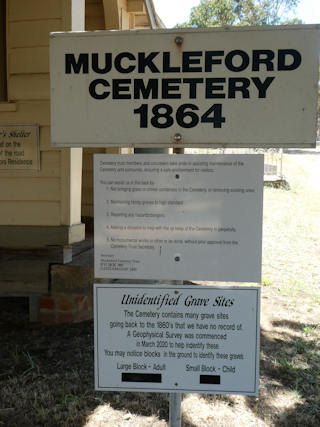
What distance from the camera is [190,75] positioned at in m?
2.07

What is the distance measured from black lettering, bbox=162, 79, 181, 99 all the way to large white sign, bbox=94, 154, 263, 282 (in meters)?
0.28

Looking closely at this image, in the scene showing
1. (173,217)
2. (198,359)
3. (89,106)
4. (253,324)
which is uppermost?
(89,106)

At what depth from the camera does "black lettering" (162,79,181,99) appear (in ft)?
6.82

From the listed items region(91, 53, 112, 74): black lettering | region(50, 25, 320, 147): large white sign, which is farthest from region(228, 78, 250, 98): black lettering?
region(91, 53, 112, 74): black lettering

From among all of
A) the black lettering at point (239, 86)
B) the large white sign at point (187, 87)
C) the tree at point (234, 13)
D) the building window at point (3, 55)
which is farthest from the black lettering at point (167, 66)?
the tree at point (234, 13)

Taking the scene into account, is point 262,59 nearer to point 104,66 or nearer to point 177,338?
point 104,66

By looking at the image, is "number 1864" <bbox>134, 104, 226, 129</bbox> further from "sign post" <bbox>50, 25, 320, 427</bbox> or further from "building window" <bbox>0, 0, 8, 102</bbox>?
"building window" <bbox>0, 0, 8, 102</bbox>

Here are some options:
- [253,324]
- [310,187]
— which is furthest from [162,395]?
[310,187]

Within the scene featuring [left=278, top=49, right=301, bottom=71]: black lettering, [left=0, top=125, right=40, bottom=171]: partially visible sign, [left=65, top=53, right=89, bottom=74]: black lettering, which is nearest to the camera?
[left=278, top=49, right=301, bottom=71]: black lettering

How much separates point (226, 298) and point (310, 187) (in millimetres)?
19440

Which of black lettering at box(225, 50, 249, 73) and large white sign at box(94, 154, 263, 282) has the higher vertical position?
black lettering at box(225, 50, 249, 73)

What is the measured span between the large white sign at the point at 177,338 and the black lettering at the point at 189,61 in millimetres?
1016

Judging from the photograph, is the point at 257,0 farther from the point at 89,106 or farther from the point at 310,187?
the point at 89,106

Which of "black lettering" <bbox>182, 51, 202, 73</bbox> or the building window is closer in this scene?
"black lettering" <bbox>182, 51, 202, 73</bbox>
